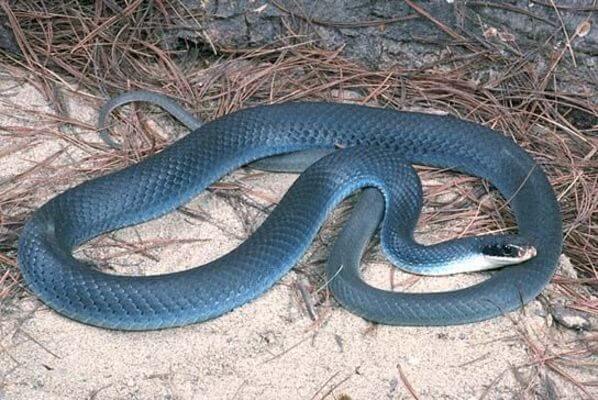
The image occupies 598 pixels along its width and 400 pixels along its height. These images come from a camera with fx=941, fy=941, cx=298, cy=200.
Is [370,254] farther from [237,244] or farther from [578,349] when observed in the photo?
[578,349]

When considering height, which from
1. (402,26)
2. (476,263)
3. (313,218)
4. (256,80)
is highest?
(402,26)

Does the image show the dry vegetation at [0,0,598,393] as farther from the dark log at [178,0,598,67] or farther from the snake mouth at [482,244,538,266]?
the snake mouth at [482,244,538,266]

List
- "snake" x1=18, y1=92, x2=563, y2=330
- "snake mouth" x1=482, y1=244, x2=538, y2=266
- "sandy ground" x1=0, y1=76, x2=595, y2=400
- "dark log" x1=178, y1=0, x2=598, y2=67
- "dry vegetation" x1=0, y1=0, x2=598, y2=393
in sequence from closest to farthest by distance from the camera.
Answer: "sandy ground" x1=0, y1=76, x2=595, y2=400 → "snake" x1=18, y1=92, x2=563, y2=330 → "snake mouth" x1=482, y1=244, x2=538, y2=266 → "dry vegetation" x1=0, y1=0, x2=598, y2=393 → "dark log" x1=178, y1=0, x2=598, y2=67

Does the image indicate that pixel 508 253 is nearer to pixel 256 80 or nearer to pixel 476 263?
pixel 476 263

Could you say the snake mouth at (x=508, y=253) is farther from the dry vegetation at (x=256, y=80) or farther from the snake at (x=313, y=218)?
the dry vegetation at (x=256, y=80)

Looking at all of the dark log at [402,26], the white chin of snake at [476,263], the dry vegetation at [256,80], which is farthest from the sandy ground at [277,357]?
the dark log at [402,26]

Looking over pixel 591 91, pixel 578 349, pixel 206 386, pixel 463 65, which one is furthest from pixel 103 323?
pixel 591 91

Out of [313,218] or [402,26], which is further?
[402,26]

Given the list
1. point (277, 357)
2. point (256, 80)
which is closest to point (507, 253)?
point (277, 357)

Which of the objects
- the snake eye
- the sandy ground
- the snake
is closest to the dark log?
the snake
